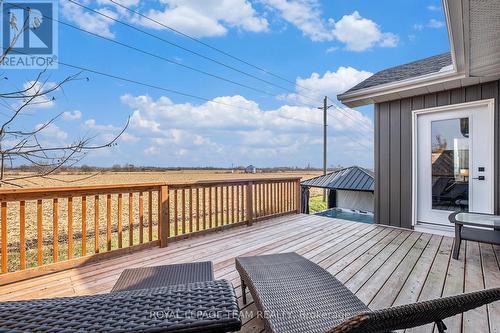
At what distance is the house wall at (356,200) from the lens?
6.78 m

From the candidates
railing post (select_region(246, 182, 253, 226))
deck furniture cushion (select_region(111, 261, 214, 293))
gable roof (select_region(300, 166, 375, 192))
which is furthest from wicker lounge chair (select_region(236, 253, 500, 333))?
gable roof (select_region(300, 166, 375, 192))

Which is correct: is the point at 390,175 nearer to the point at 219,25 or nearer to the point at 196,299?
the point at 196,299

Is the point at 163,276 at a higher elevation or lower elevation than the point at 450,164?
lower

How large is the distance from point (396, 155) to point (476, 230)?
72.3 inches

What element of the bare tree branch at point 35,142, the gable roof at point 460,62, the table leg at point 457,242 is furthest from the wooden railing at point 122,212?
the table leg at point 457,242

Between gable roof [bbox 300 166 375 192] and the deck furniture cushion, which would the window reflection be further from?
the deck furniture cushion

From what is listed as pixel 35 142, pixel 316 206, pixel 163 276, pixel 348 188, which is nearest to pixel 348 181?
pixel 348 188

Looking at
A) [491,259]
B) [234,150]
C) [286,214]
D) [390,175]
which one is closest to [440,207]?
[390,175]

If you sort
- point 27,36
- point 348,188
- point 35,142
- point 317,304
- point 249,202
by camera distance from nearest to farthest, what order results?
1. point 317,304
2. point 35,142
3. point 27,36
4. point 249,202
5. point 348,188

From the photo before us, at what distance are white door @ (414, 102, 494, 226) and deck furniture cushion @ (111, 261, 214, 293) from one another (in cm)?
421

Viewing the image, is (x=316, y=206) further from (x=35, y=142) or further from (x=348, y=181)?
(x=35, y=142)

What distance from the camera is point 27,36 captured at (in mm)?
2299

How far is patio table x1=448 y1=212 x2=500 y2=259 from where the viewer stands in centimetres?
298

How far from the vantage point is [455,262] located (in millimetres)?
2992
